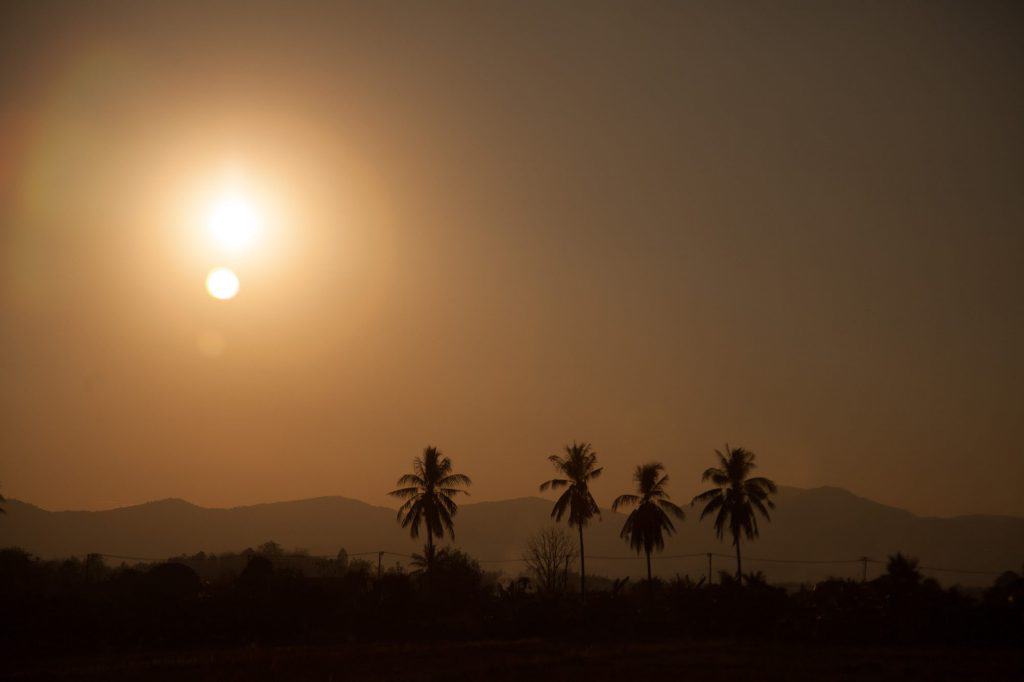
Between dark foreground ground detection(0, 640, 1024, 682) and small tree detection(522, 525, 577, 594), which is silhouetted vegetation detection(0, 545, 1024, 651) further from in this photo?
small tree detection(522, 525, 577, 594)

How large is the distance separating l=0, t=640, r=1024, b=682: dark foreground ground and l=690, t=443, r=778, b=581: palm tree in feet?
59.8

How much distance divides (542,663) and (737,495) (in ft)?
100

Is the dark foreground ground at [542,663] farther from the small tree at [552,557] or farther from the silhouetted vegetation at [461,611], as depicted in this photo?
the small tree at [552,557]

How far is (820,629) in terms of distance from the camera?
4425cm

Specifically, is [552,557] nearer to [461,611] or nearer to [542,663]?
[461,611]

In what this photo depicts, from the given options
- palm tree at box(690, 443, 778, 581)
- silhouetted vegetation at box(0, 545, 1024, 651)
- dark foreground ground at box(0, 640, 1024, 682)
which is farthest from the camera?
palm tree at box(690, 443, 778, 581)

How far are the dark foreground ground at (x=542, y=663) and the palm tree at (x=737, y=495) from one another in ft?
59.8

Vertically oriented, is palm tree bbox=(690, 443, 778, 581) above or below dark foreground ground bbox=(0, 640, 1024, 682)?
above

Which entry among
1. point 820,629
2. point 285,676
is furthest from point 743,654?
point 285,676

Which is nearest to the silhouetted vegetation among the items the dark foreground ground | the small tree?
the dark foreground ground

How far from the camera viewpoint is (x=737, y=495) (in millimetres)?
60438

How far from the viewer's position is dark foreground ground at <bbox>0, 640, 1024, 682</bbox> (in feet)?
100

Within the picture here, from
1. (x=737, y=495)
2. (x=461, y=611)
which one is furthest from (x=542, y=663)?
(x=737, y=495)

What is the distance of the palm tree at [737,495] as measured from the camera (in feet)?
195
